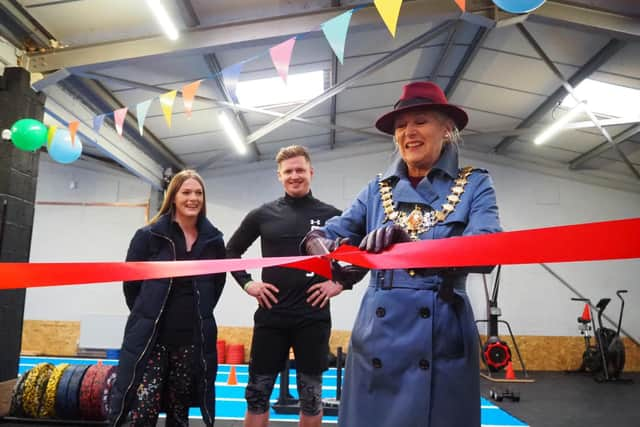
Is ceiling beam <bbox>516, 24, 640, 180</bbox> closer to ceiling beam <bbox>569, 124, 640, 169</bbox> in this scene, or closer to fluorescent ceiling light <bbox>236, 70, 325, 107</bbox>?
ceiling beam <bbox>569, 124, 640, 169</bbox>

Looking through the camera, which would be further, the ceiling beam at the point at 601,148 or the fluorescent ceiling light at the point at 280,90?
the ceiling beam at the point at 601,148

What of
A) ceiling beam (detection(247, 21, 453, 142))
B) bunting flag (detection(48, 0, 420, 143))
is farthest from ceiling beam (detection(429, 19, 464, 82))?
bunting flag (detection(48, 0, 420, 143))

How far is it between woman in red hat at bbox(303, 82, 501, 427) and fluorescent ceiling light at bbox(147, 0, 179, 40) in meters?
3.13

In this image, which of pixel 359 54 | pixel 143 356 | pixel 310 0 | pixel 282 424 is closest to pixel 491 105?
pixel 359 54

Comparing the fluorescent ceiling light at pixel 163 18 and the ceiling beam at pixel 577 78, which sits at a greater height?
the ceiling beam at pixel 577 78

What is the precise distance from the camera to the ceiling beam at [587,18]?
4.35m

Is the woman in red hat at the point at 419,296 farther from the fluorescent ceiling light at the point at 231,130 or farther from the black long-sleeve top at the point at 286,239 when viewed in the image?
the fluorescent ceiling light at the point at 231,130

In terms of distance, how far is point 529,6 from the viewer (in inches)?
114

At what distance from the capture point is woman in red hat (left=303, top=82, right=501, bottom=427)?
1.13 m

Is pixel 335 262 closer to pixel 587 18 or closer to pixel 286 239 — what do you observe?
pixel 286 239

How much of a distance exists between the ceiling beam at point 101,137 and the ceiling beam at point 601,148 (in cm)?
728

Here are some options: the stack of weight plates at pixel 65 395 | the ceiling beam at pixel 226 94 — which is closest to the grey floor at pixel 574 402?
the stack of weight plates at pixel 65 395

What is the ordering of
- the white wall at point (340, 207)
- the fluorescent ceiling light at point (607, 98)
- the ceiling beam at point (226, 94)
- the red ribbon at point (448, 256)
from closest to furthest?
the red ribbon at point (448, 256) < the ceiling beam at point (226, 94) < the fluorescent ceiling light at point (607, 98) < the white wall at point (340, 207)

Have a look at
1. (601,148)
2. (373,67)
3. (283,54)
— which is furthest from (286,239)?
(601,148)
